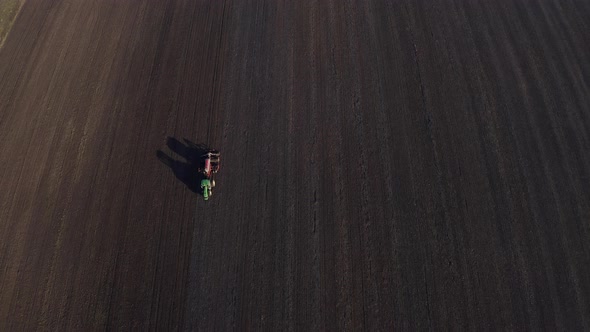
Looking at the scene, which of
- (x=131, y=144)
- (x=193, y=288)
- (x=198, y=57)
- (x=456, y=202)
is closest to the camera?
(x=193, y=288)

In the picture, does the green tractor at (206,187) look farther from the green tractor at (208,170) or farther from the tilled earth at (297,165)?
the tilled earth at (297,165)

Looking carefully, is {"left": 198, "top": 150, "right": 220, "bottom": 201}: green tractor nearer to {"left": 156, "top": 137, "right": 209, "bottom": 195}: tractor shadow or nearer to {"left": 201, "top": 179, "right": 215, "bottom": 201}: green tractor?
{"left": 201, "top": 179, "right": 215, "bottom": 201}: green tractor

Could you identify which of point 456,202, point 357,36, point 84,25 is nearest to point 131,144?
point 84,25

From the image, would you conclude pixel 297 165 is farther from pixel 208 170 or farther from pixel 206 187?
pixel 206 187

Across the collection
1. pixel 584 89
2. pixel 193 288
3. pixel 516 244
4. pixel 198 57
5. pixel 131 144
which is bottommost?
pixel 193 288

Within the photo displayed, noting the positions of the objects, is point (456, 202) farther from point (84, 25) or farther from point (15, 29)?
point (15, 29)

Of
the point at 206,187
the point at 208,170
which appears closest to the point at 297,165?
the point at 208,170

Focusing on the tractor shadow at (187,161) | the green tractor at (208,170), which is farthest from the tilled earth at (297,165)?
the green tractor at (208,170)
